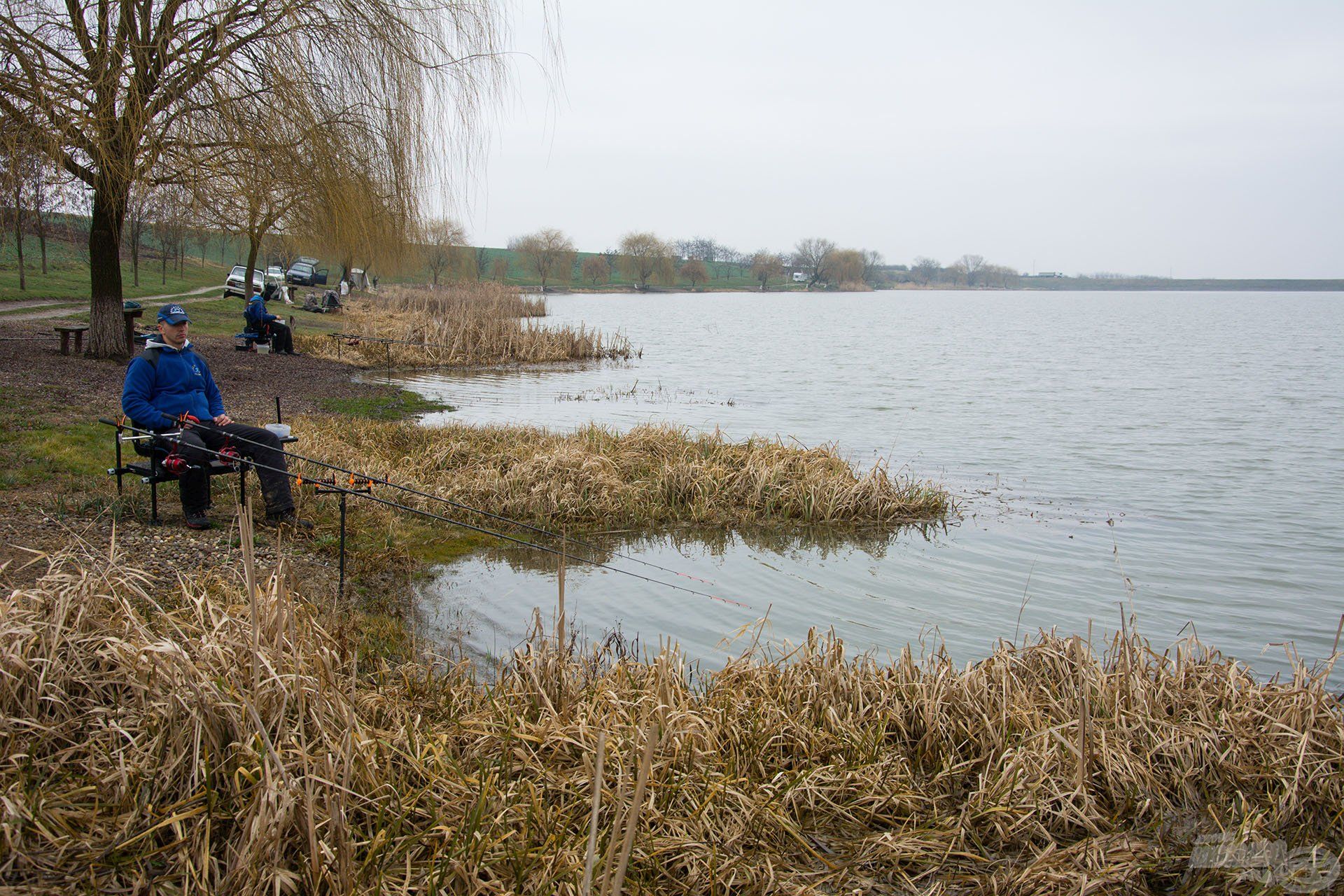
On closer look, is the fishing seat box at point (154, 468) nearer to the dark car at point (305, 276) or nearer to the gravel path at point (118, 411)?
the gravel path at point (118, 411)

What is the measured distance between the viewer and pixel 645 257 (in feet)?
403

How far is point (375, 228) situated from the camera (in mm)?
11023

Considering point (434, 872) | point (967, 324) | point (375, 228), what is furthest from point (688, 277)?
point (434, 872)

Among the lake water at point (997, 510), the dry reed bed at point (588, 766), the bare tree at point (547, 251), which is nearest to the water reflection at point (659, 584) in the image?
the lake water at point (997, 510)

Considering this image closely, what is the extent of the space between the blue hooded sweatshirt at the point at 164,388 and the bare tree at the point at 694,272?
129 meters

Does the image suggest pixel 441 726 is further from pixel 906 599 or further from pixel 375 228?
pixel 375 228

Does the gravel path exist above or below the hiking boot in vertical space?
above

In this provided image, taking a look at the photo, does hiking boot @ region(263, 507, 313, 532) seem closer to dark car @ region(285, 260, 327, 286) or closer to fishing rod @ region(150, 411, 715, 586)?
fishing rod @ region(150, 411, 715, 586)

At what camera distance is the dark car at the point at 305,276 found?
4847 cm

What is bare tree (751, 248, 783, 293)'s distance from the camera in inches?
5812

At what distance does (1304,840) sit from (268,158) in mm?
10897

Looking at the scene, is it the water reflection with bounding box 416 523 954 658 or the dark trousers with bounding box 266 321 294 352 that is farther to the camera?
the dark trousers with bounding box 266 321 294 352

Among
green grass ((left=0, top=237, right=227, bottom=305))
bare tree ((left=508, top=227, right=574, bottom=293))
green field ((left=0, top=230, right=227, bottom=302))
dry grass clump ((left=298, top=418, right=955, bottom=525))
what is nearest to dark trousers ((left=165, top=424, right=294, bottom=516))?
dry grass clump ((left=298, top=418, right=955, bottom=525))

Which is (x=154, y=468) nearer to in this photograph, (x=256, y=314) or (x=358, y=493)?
(x=358, y=493)
